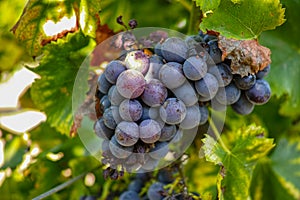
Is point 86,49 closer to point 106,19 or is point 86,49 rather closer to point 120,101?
point 106,19

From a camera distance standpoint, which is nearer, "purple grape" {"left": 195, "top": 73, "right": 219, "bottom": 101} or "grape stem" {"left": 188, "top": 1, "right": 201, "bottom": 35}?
"purple grape" {"left": 195, "top": 73, "right": 219, "bottom": 101}

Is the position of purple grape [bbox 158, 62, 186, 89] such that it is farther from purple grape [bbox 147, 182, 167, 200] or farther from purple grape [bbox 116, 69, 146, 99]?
purple grape [bbox 147, 182, 167, 200]

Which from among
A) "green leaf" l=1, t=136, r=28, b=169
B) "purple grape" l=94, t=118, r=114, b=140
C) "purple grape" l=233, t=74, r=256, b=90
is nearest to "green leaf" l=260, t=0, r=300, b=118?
"purple grape" l=233, t=74, r=256, b=90

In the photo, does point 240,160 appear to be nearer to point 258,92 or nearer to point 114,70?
point 258,92

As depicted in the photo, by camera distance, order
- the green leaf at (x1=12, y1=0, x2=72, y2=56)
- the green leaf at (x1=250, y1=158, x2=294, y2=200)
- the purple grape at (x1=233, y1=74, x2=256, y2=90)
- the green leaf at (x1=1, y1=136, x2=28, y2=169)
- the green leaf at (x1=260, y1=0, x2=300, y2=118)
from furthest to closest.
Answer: the green leaf at (x1=250, y1=158, x2=294, y2=200), the green leaf at (x1=1, y1=136, x2=28, y2=169), the green leaf at (x1=260, y1=0, x2=300, y2=118), the green leaf at (x1=12, y1=0, x2=72, y2=56), the purple grape at (x1=233, y1=74, x2=256, y2=90)

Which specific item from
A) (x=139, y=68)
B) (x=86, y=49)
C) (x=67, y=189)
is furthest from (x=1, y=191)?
(x=139, y=68)

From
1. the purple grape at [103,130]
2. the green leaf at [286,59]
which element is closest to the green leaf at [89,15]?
the purple grape at [103,130]

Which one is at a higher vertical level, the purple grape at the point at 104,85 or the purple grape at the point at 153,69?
the purple grape at the point at 153,69

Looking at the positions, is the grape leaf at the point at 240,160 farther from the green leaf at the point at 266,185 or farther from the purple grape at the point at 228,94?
the green leaf at the point at 266,185
